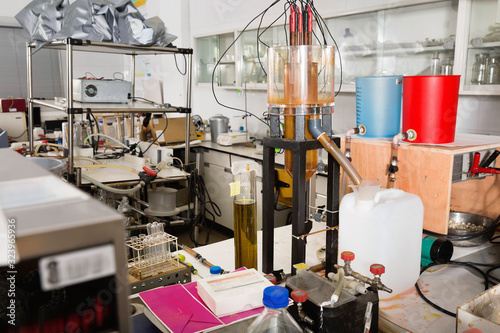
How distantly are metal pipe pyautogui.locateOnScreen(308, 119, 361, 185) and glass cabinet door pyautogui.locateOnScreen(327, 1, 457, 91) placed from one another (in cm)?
167

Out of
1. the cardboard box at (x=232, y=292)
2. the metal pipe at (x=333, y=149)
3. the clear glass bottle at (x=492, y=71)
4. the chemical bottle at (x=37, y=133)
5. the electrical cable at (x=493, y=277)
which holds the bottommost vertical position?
the electrical cable at (x=493, y=277)

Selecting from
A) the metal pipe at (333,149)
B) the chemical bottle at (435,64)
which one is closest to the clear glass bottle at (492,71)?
the chemical bottle at (435,64)

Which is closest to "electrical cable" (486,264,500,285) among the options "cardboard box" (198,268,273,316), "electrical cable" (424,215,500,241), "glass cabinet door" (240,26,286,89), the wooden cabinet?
"electrical cable" (424,215,500,241)

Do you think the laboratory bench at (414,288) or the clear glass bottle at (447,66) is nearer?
the laboratory bench at (414,288)

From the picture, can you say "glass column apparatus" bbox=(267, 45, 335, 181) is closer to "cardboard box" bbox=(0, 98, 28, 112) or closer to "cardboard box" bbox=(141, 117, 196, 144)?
"cardboard box" bbox=(141, 117, 196, 144)

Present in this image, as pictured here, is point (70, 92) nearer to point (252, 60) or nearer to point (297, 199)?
point (297, 199)

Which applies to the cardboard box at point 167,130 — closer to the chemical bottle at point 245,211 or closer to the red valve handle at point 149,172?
the red valve handle at point 149,172

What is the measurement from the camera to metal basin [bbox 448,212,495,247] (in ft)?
4.94

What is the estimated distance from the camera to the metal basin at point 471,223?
1.50m

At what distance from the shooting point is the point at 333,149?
106 centimetres

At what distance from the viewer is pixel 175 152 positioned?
13.9 feet

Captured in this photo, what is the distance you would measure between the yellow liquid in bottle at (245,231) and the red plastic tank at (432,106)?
0.59 metres

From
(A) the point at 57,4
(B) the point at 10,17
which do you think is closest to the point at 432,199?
(A) the point at 57,4

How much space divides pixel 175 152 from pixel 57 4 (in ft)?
6.19
